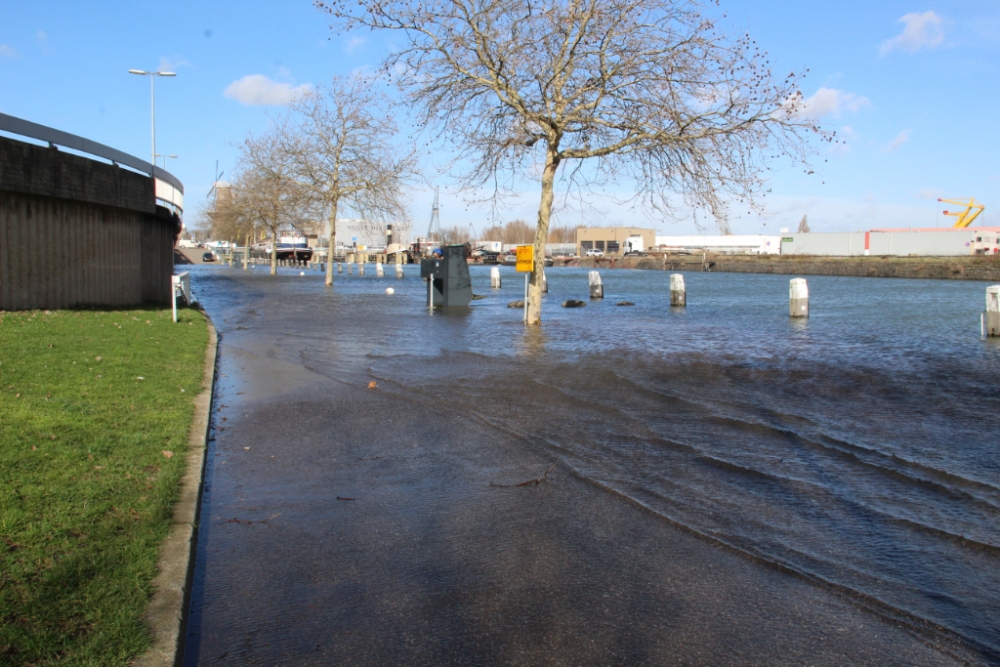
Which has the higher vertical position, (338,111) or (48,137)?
(338,111)

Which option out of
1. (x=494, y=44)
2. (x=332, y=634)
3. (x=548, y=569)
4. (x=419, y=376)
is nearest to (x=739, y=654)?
(x=548, y=569)

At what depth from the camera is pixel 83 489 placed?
17.0ft

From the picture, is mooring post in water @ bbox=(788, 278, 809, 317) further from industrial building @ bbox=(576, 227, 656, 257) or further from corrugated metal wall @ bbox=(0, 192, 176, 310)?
industrial building @ bbox=(576, 227, 656, 257)

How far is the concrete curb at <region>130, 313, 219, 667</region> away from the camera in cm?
343

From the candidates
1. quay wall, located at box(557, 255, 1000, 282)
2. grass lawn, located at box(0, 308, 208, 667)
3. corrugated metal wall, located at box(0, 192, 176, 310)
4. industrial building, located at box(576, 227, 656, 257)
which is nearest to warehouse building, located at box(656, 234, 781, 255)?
industrial building, located at box(576, 227, 656, 257)

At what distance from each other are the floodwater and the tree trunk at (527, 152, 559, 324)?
6.09 m

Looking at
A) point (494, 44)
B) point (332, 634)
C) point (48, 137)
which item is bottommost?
point (332, 634)

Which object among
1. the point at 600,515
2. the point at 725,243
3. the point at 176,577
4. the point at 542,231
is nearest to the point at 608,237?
the point at 725,243

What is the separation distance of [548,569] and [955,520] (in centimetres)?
292

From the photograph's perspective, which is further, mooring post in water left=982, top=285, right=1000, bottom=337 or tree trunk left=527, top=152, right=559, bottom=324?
tree trunk left=527, top=152, right=559, bottom=324

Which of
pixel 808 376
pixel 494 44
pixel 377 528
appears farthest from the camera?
pixel 494 44

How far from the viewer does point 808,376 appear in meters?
11.5

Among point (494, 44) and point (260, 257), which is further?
point (260, 257)

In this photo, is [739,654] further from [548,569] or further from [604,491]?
[604,491]
